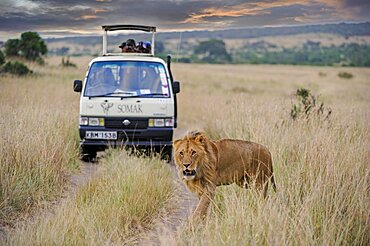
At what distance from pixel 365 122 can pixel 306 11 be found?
295 cm

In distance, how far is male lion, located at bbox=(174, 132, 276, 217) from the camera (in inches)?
223

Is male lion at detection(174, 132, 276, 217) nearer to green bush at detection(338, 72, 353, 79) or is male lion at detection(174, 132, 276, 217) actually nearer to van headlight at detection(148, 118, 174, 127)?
van headlight at detection(148, 118, 174, 127)

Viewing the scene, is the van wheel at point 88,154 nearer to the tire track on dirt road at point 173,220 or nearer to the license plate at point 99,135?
the license plate at point 99,135

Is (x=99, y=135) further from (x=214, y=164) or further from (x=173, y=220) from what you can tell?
(x=214, y=164)

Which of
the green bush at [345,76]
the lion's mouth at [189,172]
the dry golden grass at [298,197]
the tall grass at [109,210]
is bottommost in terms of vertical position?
the green bush at [345,76]

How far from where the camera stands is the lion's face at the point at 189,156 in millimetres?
5629

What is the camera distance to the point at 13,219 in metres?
5.96

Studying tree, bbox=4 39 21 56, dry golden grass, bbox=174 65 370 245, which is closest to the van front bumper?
dry golden grass, bbox=174 65 370 245

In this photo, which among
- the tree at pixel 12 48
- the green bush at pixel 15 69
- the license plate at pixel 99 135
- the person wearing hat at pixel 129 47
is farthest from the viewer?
the tree at pixel 12 48

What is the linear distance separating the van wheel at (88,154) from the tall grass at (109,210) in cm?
115

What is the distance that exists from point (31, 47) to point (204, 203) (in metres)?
24.8

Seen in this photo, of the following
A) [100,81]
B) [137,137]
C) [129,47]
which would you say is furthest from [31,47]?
[137,137]

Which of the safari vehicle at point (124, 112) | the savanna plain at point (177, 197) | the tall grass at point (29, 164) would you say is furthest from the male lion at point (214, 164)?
the safari vehicle at point (124, 112)

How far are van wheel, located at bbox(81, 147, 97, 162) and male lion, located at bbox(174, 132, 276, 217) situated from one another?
12.3 ft
